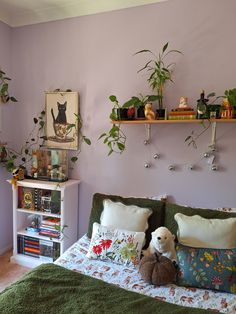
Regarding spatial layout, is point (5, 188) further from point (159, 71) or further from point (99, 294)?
point (159, 71)

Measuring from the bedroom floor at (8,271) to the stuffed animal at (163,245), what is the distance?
1.38m

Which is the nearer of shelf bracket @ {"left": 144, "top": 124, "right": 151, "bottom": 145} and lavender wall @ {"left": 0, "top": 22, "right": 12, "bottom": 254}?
shelf bracket @ {"left": 144, "top": 124, "right": 151, "bottom": 145}

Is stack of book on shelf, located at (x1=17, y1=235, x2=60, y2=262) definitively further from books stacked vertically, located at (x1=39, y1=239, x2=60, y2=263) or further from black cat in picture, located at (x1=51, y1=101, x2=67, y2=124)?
black cat in picture, located at (x1=51, y1=101, x2=67, y2=124)

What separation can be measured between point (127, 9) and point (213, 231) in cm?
200

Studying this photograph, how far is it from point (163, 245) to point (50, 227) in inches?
50.2

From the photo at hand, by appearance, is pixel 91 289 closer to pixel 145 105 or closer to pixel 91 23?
pixel 145 105

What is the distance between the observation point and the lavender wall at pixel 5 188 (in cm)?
263

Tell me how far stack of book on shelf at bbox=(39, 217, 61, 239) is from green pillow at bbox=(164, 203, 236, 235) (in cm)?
109

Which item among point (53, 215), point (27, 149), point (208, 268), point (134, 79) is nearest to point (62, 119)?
point (27, 149)

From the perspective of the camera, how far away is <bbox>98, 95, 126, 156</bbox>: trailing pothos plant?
2211 mm

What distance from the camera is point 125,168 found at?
7.86 feet

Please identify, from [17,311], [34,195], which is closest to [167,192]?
[34,195]

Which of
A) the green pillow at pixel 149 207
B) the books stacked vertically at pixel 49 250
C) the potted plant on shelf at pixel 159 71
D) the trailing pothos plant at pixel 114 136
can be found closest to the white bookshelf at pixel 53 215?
the books stacked vertically at pixel 49 250

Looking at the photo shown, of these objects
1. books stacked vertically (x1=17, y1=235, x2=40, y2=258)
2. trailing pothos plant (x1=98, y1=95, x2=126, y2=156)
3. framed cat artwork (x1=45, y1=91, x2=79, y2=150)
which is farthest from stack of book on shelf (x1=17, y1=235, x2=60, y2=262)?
trailing pothos plant (x1=98, y1=95, x2=126, y2=156)
